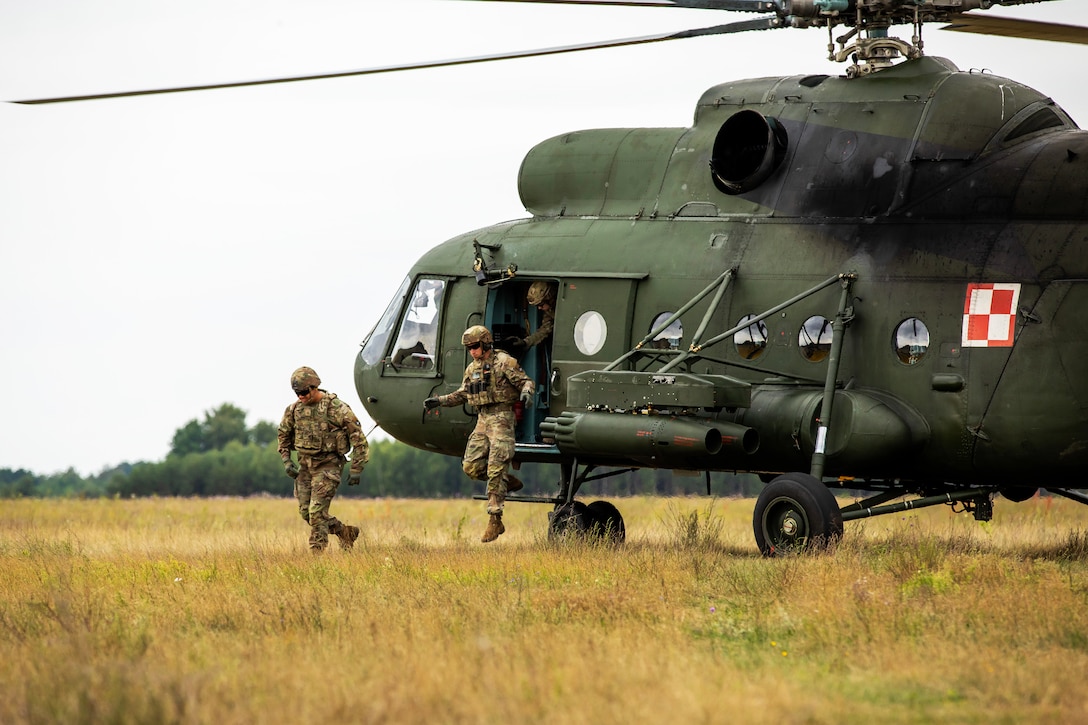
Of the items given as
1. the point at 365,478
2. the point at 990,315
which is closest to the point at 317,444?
the point at 990,315

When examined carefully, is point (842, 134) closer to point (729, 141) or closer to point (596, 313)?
point (729, 141)

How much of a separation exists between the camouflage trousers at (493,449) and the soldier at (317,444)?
1.16m

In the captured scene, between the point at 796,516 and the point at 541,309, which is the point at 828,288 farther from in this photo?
the point at 541,309

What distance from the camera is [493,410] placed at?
15.5 metres

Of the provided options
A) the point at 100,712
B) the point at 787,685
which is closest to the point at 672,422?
the point at 787,685

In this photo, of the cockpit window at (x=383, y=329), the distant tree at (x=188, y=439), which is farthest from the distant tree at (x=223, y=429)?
the cockpit window at (x=383, y=329)

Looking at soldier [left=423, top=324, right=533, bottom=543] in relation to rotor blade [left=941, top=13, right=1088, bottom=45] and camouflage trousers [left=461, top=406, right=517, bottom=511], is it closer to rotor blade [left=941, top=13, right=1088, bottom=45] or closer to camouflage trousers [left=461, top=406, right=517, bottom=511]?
camouflage trousers [left=461, top=406, right=517, bottom=511]

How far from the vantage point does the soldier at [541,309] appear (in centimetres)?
1611

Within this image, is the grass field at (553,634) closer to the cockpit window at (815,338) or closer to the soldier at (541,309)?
the cockpit window at (815,338)

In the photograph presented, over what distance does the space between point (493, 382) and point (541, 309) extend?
56.3 inches

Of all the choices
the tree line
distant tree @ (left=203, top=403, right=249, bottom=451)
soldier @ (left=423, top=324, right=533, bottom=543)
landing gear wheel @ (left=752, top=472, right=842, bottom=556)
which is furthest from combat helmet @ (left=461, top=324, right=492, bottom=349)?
distant tree @ (left=203, top=403, right=249, bottom=451)

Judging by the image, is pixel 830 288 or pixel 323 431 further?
pixel 323 431

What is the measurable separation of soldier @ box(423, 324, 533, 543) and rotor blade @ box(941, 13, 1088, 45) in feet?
18.3

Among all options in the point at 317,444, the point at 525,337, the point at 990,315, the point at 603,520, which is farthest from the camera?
the point at 603,520
